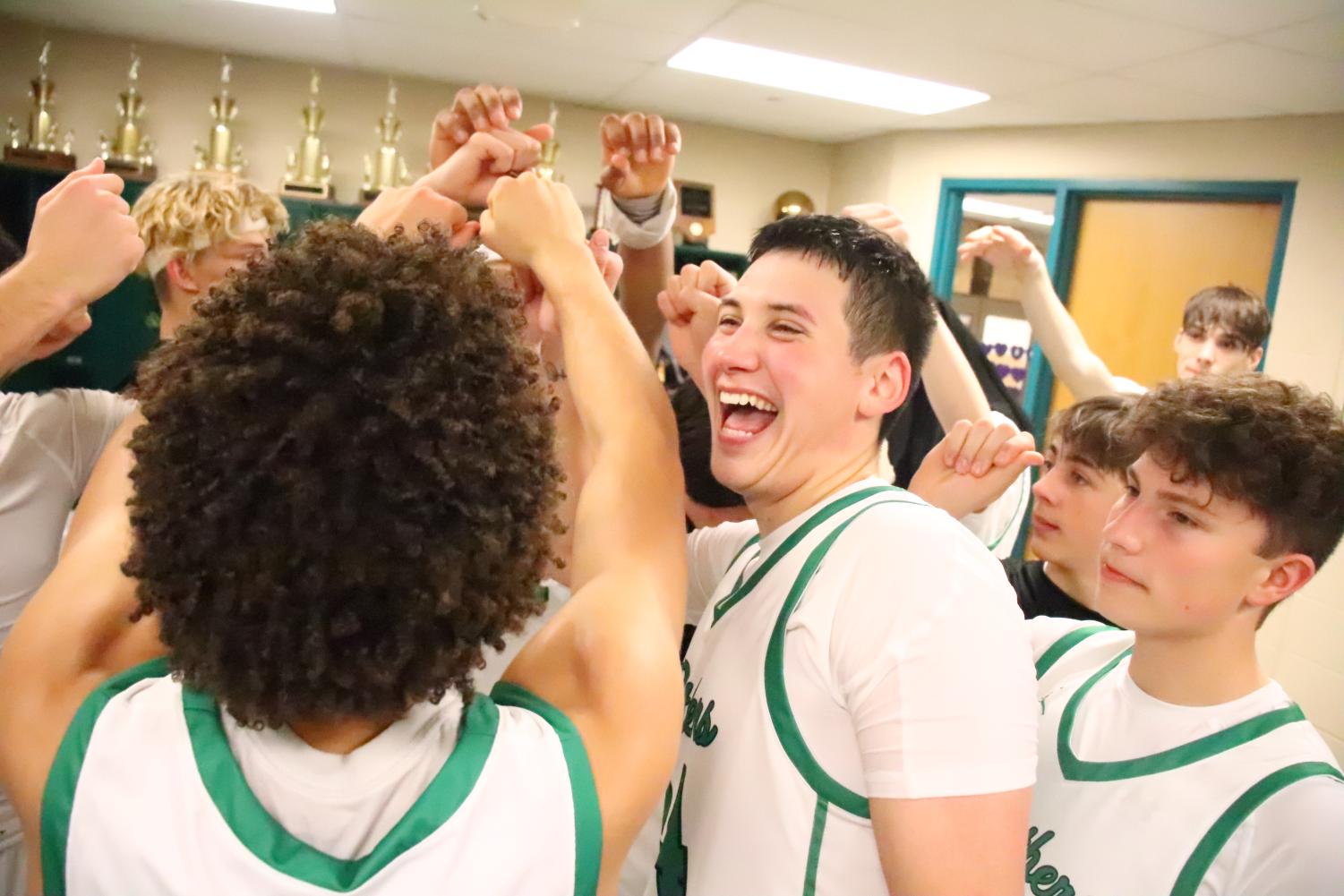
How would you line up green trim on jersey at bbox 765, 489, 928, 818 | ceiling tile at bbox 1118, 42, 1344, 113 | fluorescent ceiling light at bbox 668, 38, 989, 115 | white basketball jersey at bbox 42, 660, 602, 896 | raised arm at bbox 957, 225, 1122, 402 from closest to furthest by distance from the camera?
white basketball jersey at bbox 42, 660, 602, 896 < green trim on jersey at bbox 765, 489, 928, 818 < raised arm at bbox 957, 225, 1122, 402 < ceiling tile at bbox 1118, 42, 1344, 113 < fluorescent ceiling light at bbox 668, 38, 989, 115

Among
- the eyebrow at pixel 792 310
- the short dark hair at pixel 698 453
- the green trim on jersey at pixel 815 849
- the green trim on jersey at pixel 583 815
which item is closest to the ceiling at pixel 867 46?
the short dark hair at pixel 698 453

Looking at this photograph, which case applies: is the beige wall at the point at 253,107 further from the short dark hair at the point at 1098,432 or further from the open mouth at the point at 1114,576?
the open mouth at the point at 1114,576

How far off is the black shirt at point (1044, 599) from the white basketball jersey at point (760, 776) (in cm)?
75

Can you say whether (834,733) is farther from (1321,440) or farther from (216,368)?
(1321,440)

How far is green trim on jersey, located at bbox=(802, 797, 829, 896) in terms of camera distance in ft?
2.67

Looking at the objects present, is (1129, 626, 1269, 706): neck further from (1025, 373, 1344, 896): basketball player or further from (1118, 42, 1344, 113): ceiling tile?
(1118, 42, 1344, 113): ceiling tile

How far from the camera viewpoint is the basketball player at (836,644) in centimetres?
75

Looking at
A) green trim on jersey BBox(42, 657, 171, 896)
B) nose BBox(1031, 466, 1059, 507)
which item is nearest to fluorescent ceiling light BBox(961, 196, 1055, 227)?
nose BBox(1031, 466, 1059, 507)

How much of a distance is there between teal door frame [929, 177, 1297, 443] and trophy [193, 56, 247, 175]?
146 inches

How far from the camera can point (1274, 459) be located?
106cm

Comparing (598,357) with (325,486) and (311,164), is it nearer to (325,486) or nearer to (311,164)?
(325,486)

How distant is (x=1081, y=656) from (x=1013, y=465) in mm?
274

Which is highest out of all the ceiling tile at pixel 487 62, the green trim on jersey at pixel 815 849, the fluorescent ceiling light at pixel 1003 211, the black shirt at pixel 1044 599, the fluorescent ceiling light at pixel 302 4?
the ceiling tile at pixel 487 62

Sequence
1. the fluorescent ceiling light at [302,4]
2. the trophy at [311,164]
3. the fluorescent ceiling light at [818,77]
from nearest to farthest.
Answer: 1. the fluorescent ceiling light at [302,4]
2. the fluorescent ceiling light at [818,77]
3. the trophy at [311,164]
